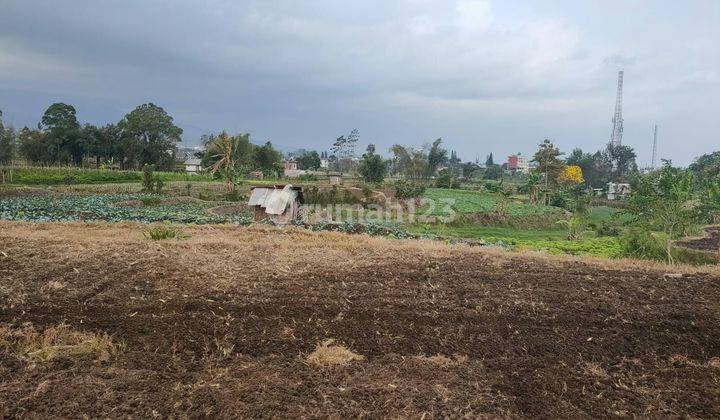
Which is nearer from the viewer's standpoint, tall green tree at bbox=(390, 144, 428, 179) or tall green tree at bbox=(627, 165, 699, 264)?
tall green tree at bbox=(627, 165, 699, 264)

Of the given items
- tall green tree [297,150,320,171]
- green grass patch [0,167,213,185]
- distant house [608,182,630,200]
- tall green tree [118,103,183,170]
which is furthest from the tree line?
distant house [608,182,630,200]

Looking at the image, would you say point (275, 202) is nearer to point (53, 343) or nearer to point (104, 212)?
point (104, 212)

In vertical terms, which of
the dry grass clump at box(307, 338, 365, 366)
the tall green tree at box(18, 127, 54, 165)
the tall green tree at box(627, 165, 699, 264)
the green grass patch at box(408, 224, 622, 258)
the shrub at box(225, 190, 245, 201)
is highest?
the tall green tree at box(18, 127, 54, 165)

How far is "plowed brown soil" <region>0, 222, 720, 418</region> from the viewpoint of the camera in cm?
450

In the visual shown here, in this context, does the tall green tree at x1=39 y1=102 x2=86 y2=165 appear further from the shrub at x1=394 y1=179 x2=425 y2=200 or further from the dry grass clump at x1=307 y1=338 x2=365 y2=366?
the dry grass clump at x1=307 y1=338 x2=365 y2=366

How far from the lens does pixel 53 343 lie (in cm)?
549

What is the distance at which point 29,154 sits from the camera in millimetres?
50344

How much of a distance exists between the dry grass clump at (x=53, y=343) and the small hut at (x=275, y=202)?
1275 cm

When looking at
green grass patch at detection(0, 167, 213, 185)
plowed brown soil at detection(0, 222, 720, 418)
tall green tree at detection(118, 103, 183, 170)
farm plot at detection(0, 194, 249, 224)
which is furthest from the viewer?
tall green tree at detection(118, 103, 183, 170)

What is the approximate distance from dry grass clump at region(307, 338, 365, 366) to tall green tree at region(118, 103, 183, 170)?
54487 mm

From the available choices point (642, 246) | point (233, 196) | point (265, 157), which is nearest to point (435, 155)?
point (265, 157)

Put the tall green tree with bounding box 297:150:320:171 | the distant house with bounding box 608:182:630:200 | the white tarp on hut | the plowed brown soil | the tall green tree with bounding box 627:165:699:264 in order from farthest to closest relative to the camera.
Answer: the tall green tree with bounding box 297:150:320:171 < the distant house with bounding box 608:182:630:200 < the white tarp on hut < the tall green tree with bounding box 627:165:699:264 < the plowed brown soil

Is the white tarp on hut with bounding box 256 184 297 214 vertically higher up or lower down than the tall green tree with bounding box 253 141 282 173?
lower down

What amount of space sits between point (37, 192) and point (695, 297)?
105ft
